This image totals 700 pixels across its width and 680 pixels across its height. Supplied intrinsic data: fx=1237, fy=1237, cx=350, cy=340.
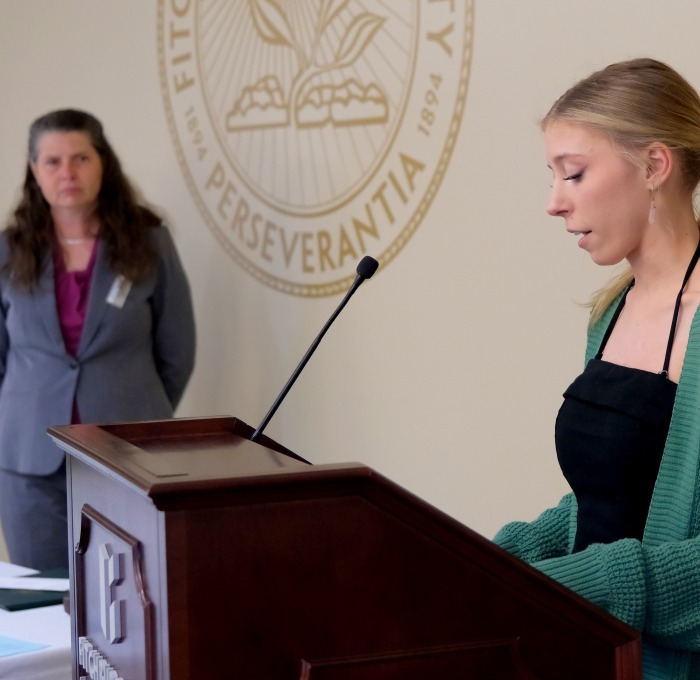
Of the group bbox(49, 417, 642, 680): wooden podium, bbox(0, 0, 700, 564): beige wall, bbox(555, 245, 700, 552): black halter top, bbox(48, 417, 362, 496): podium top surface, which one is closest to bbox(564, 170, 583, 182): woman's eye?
bbox(555, 245, 700, 552): black halter top

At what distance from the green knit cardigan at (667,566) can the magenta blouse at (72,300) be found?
233 cm

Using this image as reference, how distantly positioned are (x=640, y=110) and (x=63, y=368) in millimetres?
2289

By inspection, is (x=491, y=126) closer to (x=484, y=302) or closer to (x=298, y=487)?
(x=484, y=302)

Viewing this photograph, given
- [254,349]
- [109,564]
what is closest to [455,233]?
[254,349]

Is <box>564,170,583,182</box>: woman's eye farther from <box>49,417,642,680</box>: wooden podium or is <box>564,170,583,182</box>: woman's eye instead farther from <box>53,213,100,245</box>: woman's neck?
<box>53,213,100,245</box>: woman's neck

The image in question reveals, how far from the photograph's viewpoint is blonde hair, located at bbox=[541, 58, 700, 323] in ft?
5.24

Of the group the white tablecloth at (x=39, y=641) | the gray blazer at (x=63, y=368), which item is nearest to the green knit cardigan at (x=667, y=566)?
the white tablecloth at (x=39, y=641)

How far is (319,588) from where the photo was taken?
1089 millimetres

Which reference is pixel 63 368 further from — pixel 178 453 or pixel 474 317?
pixel 178 453

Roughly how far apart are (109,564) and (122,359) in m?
2.37

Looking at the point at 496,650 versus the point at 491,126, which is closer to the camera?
the point at 496,650

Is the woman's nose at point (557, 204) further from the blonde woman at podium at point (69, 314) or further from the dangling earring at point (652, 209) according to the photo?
the blonde woman at podium at point (69, 314)

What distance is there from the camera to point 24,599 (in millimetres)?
2225

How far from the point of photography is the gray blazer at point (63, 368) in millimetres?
3512
